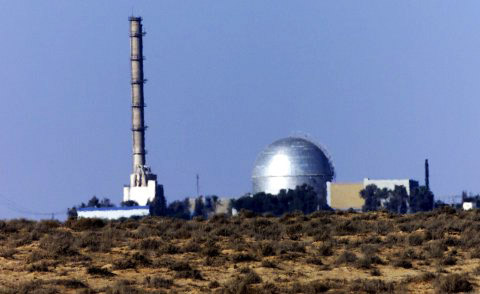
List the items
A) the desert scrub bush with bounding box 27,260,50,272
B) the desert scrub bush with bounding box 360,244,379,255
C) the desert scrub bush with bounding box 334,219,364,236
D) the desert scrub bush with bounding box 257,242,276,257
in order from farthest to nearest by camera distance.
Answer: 1. the desert scrub bush with bounding box 334,219,364,236
2. the desert scrub bush with bounding box 360,244,379,255
3. the desert scrub bush with bounding box 257,242,276,257
4. the desert scrub bush with bounding box 27,260,50,272

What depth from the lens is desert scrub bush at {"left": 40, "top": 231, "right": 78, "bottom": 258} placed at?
45.3m

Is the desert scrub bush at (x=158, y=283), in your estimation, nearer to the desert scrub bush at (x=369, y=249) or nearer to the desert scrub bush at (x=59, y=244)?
the desert scrub bush at (x=59, y=244)

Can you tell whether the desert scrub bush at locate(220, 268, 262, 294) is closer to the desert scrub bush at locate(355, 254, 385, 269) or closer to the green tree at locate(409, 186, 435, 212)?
the desert scrub bush at locate(355, 254, 385, 269)

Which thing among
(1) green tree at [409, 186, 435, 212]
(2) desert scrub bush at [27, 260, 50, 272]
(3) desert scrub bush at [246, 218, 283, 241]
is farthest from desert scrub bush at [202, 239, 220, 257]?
(1) green tree at [409, 186, 435, 212]

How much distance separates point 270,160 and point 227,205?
7.97 meters

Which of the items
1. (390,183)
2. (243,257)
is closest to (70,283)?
(243,257)

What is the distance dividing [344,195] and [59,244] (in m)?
123

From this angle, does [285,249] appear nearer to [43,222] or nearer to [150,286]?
[150,286]

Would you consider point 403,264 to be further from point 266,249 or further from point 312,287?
point 312,287

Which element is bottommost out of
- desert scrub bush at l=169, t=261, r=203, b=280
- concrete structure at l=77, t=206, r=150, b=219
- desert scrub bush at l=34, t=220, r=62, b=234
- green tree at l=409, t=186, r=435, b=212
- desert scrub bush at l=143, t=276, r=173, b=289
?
desert scrub bush at l=143, t=276, r=173, b=289

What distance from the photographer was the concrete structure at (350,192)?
547ft

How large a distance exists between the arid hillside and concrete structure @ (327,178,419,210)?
109513 millimetres

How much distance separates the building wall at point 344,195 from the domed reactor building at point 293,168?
358 centimetres

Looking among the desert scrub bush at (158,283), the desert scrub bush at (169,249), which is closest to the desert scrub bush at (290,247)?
the desert scrub bush at (169,249)
